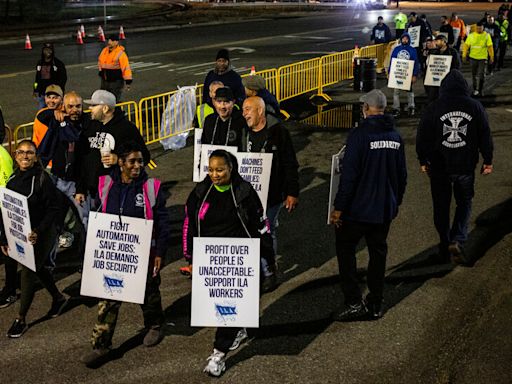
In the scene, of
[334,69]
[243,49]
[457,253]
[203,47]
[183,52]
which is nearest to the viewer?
[457,253]

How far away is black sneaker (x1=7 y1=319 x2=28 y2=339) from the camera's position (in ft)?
21.1

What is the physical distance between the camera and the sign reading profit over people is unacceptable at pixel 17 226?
6371mm

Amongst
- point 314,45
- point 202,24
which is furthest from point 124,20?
point 314,45

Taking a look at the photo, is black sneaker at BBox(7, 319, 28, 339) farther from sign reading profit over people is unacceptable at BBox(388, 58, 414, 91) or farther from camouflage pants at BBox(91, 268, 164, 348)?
sign reading profit over people is unacceptable at BBox(388, 58, 414, 91)

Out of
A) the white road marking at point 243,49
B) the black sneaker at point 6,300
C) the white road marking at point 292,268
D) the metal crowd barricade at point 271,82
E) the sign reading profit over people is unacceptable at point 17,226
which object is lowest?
the white road marking at point 243,49

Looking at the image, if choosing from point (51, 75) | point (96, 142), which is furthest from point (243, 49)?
point (96, 142)

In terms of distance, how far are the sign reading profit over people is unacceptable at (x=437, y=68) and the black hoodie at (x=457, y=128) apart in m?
7.15

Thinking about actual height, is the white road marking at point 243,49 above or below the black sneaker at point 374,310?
below

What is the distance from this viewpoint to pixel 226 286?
5.59 m

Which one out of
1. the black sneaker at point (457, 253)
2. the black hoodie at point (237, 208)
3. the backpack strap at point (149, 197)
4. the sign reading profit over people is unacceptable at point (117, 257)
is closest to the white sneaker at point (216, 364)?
the sign reading profit over people is unacceptable at point (117, 257)

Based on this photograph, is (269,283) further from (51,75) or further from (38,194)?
(51,75)

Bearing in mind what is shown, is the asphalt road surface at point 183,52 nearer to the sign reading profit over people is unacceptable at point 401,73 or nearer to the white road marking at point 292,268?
the sign reading profit over people is unacceptable at point 401,73

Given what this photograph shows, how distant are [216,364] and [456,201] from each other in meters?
3.57

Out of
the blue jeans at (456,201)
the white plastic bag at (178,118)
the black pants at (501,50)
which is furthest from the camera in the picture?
the black pants at (501,50)
